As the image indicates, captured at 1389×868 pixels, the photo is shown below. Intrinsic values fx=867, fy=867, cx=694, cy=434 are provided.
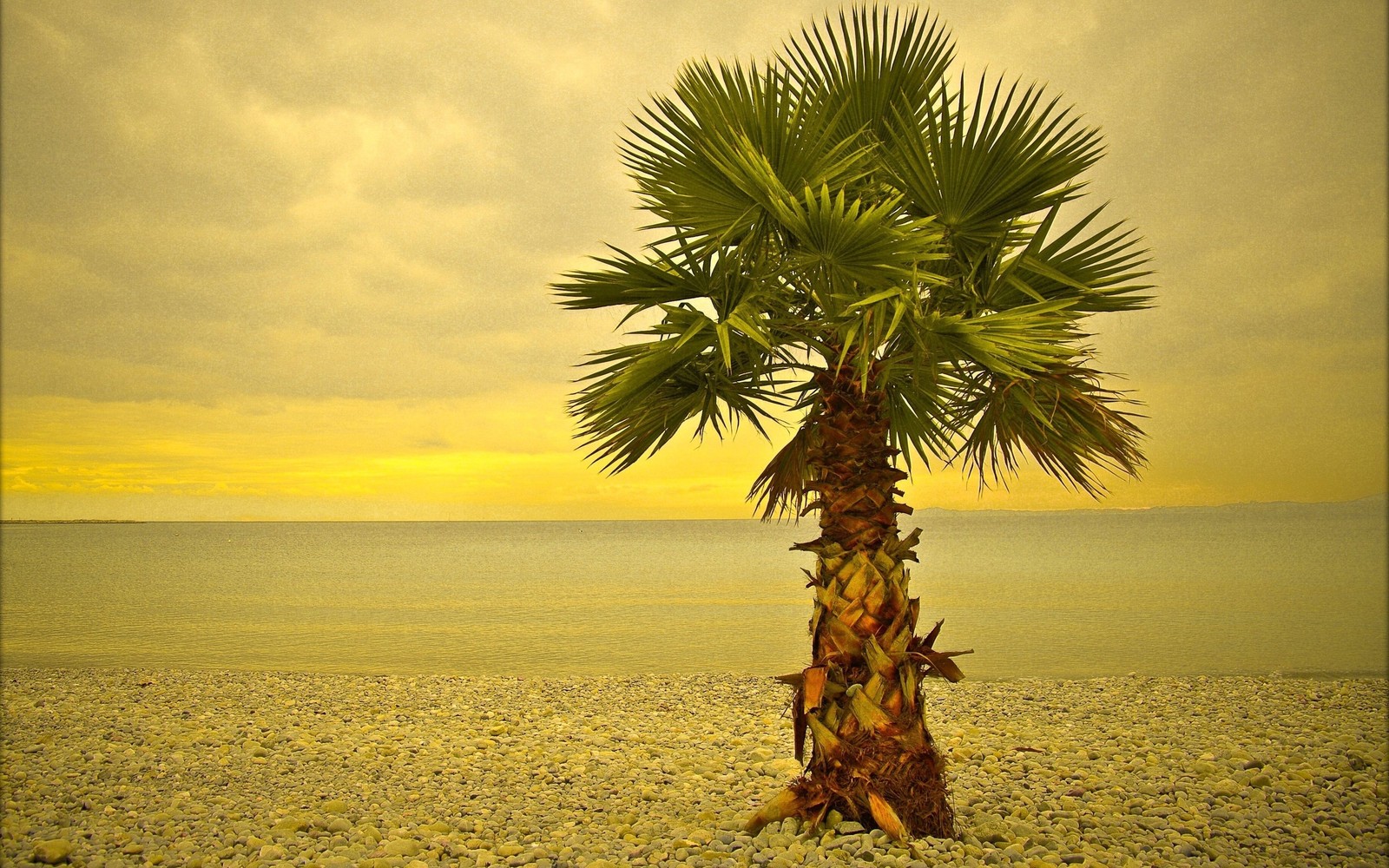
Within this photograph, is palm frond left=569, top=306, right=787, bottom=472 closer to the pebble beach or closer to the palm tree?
the palm tree

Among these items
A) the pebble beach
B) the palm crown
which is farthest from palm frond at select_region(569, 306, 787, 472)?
the pebble beach

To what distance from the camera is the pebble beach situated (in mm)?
6000

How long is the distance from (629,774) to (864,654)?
3.63 metres

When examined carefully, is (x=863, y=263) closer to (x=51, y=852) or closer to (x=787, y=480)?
(x=787, y=480)

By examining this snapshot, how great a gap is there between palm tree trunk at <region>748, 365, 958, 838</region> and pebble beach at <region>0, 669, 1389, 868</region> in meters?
0.25

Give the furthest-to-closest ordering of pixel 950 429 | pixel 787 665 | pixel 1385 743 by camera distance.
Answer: pixel 787 665, pixel 1385 743, pixel 950 429

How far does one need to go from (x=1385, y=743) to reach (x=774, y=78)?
8.76 metres

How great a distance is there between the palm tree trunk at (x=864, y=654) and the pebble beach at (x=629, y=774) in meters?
0.25

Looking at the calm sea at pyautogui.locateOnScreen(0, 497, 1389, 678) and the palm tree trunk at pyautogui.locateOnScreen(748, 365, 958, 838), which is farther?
the calm sea at pyautogui.locateOnScreen(0, 497, 1389, 678)

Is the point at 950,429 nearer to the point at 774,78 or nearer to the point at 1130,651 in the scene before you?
the point at 774,78

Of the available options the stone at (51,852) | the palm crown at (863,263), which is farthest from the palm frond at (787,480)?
the stone at (51,852)

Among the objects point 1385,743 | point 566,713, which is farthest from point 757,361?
point 1385,743

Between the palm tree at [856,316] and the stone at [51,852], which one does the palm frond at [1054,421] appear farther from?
the stone at [51,852]

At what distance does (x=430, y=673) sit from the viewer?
14.4 meters
